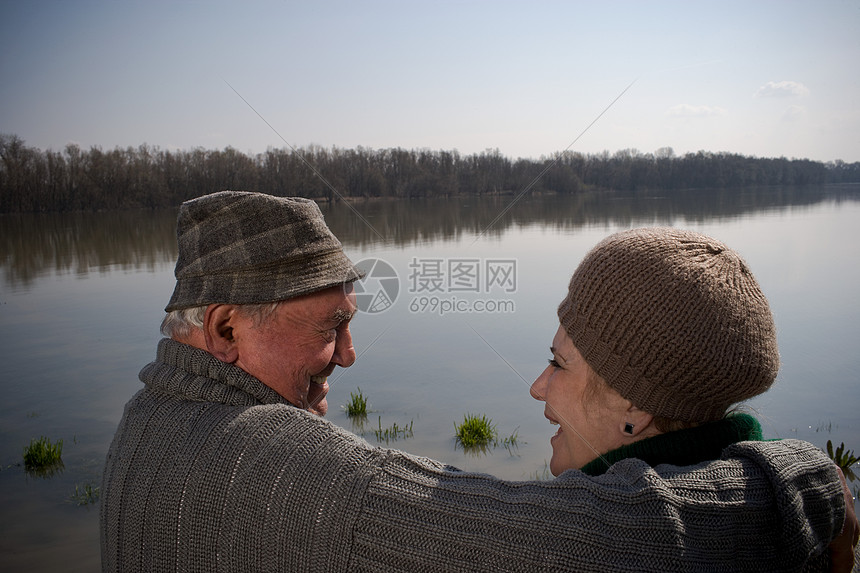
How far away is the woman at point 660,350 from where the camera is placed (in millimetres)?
1661

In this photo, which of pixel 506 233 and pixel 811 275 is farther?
pixel 506 233

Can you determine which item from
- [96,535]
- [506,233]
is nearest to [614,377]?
[96,535]

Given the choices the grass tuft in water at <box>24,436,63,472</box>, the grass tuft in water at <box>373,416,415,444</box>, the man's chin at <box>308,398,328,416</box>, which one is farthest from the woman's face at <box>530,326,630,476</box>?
the grass tuft in water at <box>24,436,63,472</box>

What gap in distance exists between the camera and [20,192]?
47688 millimetres

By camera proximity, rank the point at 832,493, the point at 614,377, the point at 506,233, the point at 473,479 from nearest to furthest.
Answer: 1. the point at 473,479
2. the point at 832,493
3. the point at 614,377
4. the point at 506,233

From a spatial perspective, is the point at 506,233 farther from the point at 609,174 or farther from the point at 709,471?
the point at 609,174

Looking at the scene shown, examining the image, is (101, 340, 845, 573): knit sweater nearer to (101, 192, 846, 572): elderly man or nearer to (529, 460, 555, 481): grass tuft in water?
(101, 192, 846, 572): elderly man

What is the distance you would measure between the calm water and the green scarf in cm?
23

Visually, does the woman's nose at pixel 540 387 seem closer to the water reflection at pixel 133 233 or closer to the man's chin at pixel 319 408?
the man's chin at pixel 319 408

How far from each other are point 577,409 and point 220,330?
1193mm

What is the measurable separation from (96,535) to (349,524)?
587cm

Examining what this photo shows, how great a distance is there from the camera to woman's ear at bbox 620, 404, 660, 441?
1.88 metres

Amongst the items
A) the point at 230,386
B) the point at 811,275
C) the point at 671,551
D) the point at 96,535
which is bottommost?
the point at 96,535

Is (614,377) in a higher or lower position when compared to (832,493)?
higher
